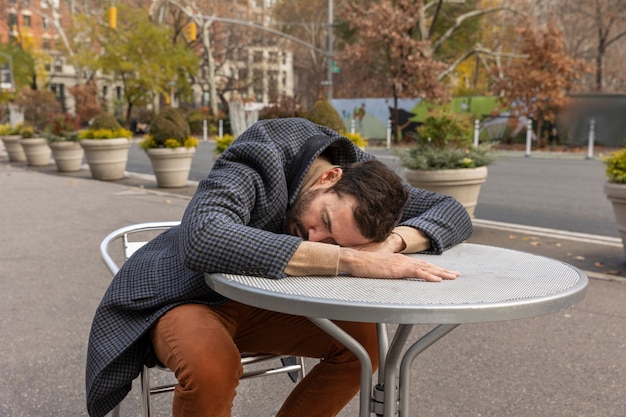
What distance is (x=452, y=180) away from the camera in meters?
6.45

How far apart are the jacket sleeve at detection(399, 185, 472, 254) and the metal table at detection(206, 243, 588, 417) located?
0.29ft

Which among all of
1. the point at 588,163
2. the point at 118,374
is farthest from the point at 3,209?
the point at 588,163

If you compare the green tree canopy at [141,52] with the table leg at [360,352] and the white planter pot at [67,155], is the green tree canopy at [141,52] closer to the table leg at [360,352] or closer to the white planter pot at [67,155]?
the white planter pot at [67,155]

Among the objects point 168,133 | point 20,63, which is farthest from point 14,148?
point 20,63

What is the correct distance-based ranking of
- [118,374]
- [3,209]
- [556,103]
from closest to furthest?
[118,374]
[3,209]
[556,103]

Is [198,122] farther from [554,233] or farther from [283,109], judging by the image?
[554,233]

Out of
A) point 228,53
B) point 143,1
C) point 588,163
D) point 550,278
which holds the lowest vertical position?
point 588,163

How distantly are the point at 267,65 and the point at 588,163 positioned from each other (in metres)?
34.9

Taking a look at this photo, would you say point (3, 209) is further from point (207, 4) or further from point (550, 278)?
point (207, 4)

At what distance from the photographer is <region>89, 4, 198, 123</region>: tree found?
113 feet

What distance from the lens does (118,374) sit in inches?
71.8

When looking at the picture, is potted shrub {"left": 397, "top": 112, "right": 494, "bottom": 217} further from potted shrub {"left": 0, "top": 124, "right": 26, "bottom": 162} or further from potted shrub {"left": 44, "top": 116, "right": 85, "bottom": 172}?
potted shrub {"left": 0, "top": 124, "right": 26, "bottom": 162}

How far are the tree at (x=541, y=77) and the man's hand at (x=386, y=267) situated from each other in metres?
22.1

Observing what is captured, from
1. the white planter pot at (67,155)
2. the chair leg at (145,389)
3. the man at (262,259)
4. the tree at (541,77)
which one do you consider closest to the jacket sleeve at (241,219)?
the man at (262,259)
